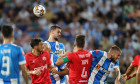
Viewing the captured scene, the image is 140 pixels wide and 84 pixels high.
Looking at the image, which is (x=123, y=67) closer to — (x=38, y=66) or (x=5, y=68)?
(x=38, y=66)

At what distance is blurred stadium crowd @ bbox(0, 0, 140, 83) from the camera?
1591 centimetres

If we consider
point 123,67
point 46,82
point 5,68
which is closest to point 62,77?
point 46,82

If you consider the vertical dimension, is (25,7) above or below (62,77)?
above

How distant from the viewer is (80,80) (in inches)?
290

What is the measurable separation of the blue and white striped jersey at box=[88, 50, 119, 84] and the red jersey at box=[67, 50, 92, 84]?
0.59ft

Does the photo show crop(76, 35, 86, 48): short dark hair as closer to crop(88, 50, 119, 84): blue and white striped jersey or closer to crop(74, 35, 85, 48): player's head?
crop(74, 35, 85, 48): player's head

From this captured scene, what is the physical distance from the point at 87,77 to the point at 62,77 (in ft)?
5.79

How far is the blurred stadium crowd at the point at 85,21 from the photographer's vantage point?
52.2 ft

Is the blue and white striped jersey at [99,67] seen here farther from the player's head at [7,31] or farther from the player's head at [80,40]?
the player's head at [7,31]

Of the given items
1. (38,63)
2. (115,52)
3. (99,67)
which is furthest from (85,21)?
(38,63)

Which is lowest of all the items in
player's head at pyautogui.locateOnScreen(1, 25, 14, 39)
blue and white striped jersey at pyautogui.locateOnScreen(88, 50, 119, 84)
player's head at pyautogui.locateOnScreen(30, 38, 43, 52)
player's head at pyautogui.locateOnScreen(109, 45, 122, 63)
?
blue and white striped jersey at pyautogui.locateOnScreen(88, 50, 119, 84)

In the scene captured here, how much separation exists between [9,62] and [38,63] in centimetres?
125

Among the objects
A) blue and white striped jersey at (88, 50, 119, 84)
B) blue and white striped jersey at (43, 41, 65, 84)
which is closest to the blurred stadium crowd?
blue and white striped jersey at (43, 41, 65, 84)

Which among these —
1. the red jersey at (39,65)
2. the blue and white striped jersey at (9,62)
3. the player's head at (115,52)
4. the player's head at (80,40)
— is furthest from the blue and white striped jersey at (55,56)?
the blue and white striped jersey at (9,62)
